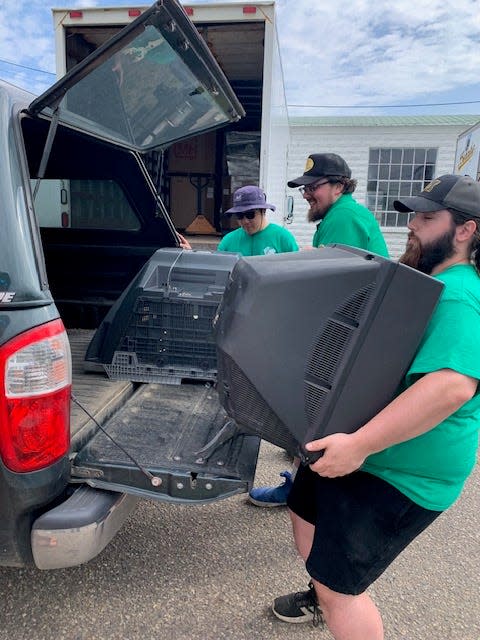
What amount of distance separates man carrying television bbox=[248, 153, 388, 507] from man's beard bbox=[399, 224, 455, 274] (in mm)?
1074

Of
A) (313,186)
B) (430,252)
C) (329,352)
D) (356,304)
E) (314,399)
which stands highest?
(313,186)

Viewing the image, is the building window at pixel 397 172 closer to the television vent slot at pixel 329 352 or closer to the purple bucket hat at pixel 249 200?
the purple bucket hat at pixel 249 200

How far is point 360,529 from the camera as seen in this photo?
5.14ft

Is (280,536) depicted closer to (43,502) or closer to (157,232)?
(43,502)

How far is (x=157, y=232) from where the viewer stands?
12.5ft

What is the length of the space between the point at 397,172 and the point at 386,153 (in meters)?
0.53

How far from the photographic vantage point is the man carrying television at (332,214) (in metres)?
2.75

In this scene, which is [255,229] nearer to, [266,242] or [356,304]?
[266,242]

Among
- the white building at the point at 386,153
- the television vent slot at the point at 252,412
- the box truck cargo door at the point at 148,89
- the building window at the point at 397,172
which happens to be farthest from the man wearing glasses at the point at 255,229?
the building window at the point at 397,172

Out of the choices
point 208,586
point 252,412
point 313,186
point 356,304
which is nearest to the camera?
point 356,304

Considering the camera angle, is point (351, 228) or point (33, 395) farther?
point (351, 228)

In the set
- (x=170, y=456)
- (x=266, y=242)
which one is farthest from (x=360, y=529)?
(x=266, y=242)

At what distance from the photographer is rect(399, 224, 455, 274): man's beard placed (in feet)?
5.12

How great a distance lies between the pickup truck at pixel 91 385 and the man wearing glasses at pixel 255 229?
0.71m
